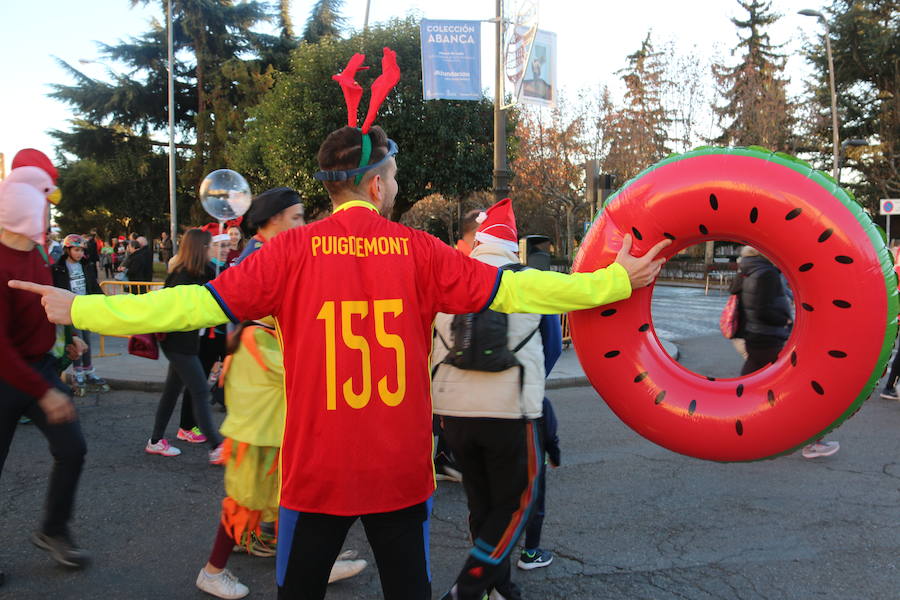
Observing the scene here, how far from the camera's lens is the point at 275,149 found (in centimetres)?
2066

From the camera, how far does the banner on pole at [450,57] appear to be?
10484mm

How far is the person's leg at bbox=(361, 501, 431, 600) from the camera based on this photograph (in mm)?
1858

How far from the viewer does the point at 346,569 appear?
3.27m

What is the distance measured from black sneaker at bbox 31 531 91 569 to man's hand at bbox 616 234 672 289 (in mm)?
3014

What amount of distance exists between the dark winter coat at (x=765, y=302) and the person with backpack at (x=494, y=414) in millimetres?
3041

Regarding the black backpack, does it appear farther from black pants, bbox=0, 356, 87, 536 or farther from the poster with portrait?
the poster with portrait

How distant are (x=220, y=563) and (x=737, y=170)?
2805 mm

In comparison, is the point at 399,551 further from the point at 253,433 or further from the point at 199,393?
the point at 199,393

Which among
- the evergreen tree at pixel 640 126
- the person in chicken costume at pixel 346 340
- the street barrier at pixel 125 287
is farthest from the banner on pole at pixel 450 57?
the evergreen tree at pixel 640 126

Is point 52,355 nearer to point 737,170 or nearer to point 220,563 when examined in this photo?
point 220,563

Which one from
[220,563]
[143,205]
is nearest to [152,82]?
[143,205]

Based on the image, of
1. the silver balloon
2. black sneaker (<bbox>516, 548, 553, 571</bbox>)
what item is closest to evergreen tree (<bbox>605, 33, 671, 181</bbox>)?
the silver balloon

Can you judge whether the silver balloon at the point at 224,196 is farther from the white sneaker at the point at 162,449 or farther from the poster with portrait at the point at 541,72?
the poster with portrait at the point at 541,72

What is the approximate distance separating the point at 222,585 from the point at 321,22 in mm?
32185
